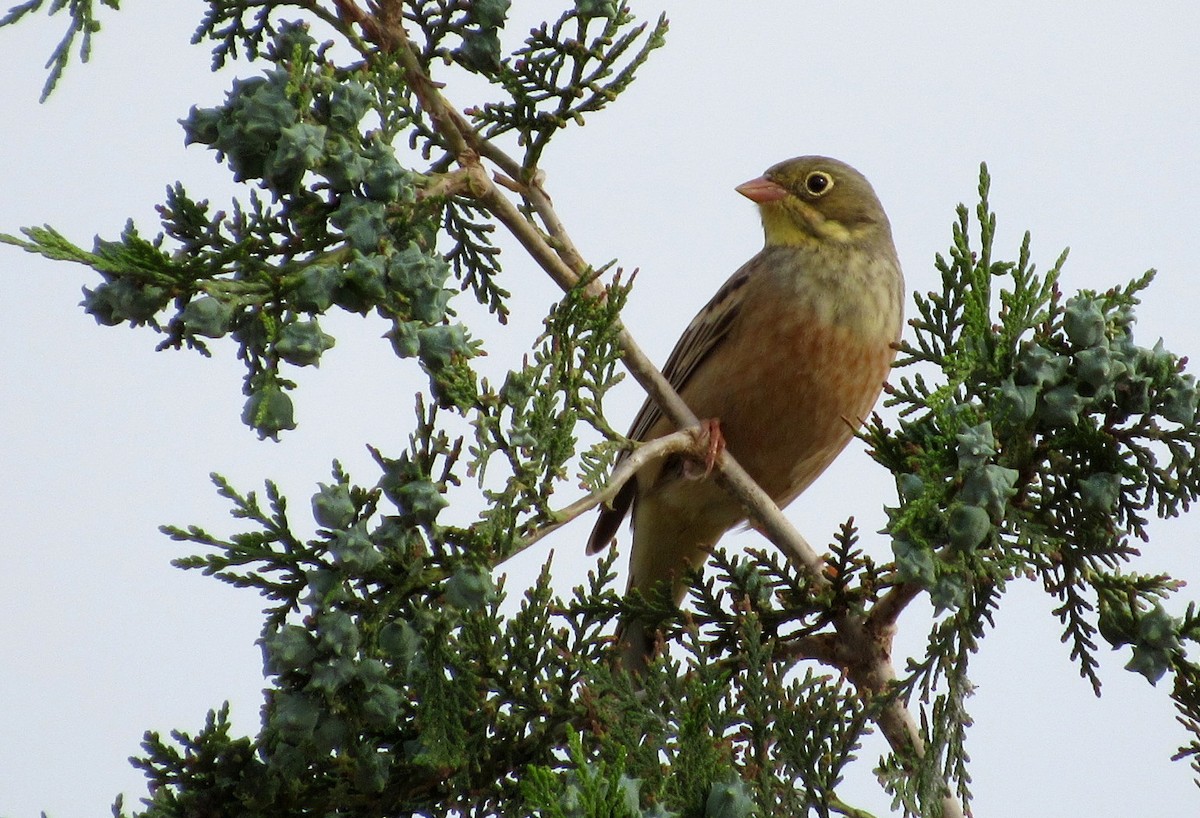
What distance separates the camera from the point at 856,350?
5145mm

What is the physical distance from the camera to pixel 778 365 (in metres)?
5.12

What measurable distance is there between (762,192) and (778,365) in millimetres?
1077

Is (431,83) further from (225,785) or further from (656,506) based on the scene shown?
(656,506)

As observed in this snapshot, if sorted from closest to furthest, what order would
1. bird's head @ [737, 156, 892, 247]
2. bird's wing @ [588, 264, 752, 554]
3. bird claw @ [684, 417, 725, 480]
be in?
bird claw @ [684, 417, 725, 480] → bird's wing @ [588, 264, 752, 554] → bird's head @ [737, 156, 892, 247]

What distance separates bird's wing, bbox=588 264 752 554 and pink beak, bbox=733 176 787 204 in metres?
0.38

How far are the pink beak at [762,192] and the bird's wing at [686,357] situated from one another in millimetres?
378

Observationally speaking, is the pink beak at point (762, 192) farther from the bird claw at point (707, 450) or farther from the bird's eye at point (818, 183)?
the bird claw at point (707, 450)

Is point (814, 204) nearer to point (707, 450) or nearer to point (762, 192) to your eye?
point (762, 192)

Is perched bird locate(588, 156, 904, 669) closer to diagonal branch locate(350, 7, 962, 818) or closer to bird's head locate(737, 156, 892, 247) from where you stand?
bird's head locate(737, 156, 892, 247)

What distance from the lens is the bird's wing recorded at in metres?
5.39

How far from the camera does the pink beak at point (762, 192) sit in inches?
231

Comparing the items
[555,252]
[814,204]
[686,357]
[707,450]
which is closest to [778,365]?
[686,357]

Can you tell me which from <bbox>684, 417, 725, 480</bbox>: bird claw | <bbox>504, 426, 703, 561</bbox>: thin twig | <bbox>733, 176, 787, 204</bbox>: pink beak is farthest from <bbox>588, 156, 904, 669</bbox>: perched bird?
<bbox>504, 426, 703, 561</bbox>: thin twig

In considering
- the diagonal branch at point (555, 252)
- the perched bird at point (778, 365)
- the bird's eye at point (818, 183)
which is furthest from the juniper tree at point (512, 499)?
the bird's eye at point (818, 183)
